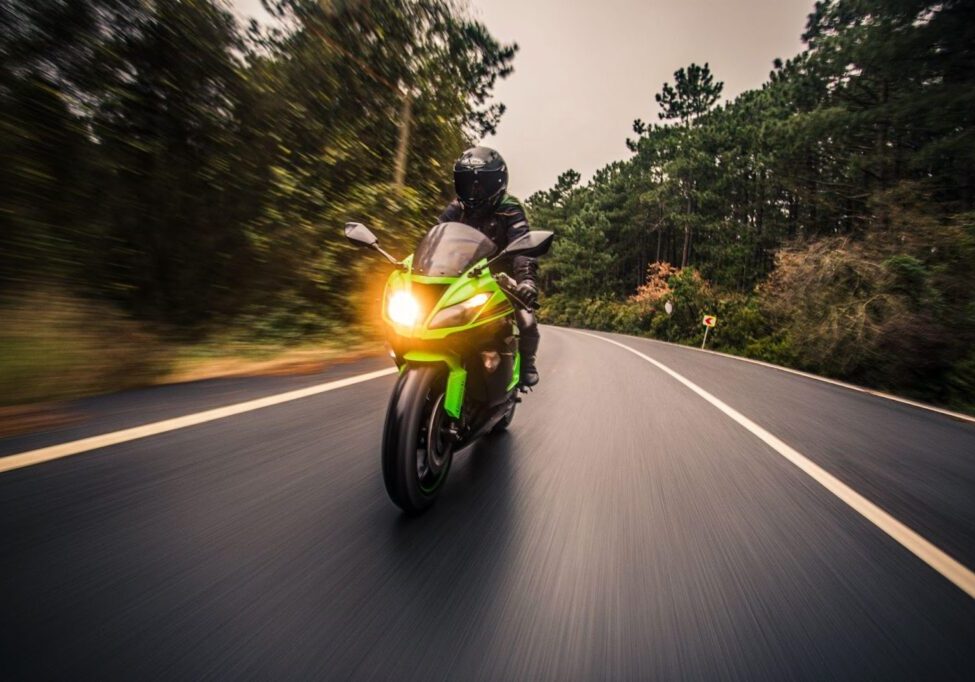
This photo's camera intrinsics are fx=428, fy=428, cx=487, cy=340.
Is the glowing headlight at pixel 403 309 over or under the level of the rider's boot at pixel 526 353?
over

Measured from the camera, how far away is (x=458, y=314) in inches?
83.7

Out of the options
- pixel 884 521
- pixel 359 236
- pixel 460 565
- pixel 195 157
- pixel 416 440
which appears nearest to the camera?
pixel 460 565

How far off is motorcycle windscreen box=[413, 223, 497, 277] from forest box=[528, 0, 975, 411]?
378 inches

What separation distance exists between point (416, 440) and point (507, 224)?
2025 millimetres

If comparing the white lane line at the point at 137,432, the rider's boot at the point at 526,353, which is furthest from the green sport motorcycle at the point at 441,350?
the white lane line at the point at 137,432

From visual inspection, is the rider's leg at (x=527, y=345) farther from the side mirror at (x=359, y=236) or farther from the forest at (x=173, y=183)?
the forest at (x=173, y=183)

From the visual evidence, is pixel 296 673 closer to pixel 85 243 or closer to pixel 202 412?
pixel 202 412

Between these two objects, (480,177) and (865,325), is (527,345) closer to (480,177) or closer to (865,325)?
(480,177)

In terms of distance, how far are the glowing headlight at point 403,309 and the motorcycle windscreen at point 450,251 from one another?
178 mm

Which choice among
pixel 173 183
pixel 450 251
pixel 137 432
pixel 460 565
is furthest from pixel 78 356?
pixel 460 565

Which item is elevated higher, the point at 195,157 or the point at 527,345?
the point at 195,157

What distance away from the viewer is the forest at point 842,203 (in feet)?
30.1

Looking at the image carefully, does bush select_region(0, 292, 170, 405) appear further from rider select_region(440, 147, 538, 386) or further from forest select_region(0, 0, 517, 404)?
rider select_region(440, 147, 538, 386)

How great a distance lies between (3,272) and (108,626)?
3.70 metres
